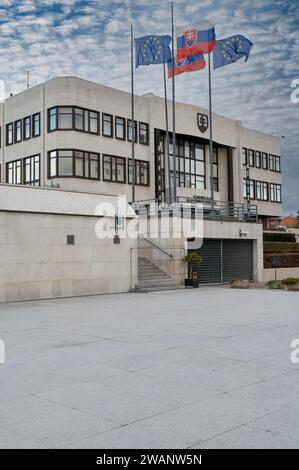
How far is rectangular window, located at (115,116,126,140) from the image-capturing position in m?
45.2

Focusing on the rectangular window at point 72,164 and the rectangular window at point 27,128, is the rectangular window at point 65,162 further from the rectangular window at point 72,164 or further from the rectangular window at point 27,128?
the rectangular window at point 27,128

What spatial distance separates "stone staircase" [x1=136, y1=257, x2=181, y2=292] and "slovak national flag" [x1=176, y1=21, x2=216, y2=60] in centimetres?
1535

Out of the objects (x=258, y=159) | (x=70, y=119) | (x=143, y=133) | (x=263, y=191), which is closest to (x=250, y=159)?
(x=258, y=159)

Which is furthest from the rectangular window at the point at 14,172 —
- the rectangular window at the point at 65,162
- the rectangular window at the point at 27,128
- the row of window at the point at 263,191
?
the row of window at the point at 263,191

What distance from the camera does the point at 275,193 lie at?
6469 centimetres

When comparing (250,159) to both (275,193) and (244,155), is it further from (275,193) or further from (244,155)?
(275,193)

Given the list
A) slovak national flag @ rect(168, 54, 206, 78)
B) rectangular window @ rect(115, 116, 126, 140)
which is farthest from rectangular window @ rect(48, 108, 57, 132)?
slovak national flag @ rect(168, 54, 206, 78)

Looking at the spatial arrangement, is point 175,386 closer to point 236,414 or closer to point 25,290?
point 236,414

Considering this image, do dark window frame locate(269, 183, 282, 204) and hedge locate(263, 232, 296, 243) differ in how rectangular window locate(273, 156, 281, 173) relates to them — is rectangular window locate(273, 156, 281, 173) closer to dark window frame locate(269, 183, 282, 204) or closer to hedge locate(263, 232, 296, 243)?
dark window frame locate(269, 183, 282, 204)

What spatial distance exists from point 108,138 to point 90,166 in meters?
3.28

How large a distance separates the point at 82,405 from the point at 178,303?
13.2 metres

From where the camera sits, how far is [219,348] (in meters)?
9.57
